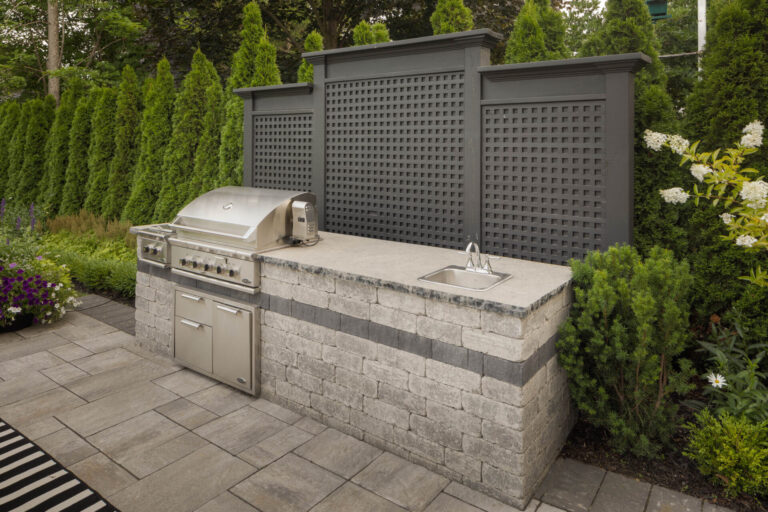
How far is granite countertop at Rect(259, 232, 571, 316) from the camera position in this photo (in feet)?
7.25

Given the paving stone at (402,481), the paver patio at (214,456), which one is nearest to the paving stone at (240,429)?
the paver patio at (214,456)

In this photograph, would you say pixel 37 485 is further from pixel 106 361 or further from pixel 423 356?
pixel 423 356

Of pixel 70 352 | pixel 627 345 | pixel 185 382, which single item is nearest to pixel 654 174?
pixel 627 345

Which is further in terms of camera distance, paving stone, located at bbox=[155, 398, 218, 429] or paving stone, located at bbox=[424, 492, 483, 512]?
paving stone, located at bbox=[155, 398, 218, 429]

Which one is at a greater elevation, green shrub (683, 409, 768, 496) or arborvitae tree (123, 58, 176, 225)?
arborvitae tree (123, 58, 176, 225)

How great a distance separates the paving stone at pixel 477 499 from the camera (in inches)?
85.2

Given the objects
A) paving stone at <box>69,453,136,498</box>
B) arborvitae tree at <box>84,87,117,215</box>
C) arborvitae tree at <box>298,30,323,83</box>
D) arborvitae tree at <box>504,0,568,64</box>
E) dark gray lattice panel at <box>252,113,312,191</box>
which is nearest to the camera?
paving stone at <box>69,453,136,498</box>

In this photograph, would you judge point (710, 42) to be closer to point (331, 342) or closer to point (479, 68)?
point (479, 68)

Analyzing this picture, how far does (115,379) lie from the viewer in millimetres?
3412

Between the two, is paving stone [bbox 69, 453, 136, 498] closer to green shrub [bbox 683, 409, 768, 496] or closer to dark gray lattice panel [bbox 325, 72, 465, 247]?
dark gray lattice panel [bbox 325, 72, 465, 247]

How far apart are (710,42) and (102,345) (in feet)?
15.2

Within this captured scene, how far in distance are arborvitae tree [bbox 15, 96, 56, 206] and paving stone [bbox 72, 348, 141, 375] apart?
6.98m

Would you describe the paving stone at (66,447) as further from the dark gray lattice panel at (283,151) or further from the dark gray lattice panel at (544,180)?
the dark gray lattice panel at (544,180)

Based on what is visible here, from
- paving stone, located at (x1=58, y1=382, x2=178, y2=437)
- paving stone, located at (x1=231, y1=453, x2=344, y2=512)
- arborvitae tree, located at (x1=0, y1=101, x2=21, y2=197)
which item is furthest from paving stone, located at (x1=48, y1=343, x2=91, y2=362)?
arborvitae tree, located at (x1=0, y1=101, x2=21, y2=197)
